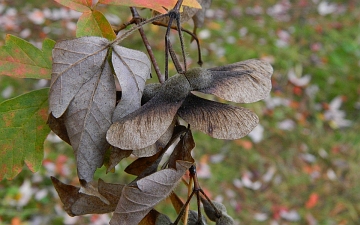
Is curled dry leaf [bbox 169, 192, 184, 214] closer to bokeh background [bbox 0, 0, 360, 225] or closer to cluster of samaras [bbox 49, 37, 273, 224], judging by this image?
A: cluster of samaras [bbox 49, 37, 273, 224]

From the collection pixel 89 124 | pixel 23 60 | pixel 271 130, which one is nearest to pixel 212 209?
pixel 89 124

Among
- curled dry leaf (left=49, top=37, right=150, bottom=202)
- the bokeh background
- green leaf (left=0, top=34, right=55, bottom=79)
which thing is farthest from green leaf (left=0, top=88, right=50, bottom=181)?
the bokeh background

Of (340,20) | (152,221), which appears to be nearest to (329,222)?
(152,221)

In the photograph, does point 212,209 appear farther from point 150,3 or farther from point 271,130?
point 271,130

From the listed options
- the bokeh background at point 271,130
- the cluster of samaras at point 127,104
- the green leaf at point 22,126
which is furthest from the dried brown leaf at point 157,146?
the bokeh background at point 271,130

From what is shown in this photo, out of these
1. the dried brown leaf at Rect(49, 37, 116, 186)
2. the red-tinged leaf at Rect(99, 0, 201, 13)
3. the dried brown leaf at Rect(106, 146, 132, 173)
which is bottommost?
the dried brown leaf at Rect(106, 146, 132, 173)

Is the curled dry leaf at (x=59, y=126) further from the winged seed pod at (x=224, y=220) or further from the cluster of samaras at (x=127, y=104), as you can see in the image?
the winged seed pod at (x=224, y=220)
